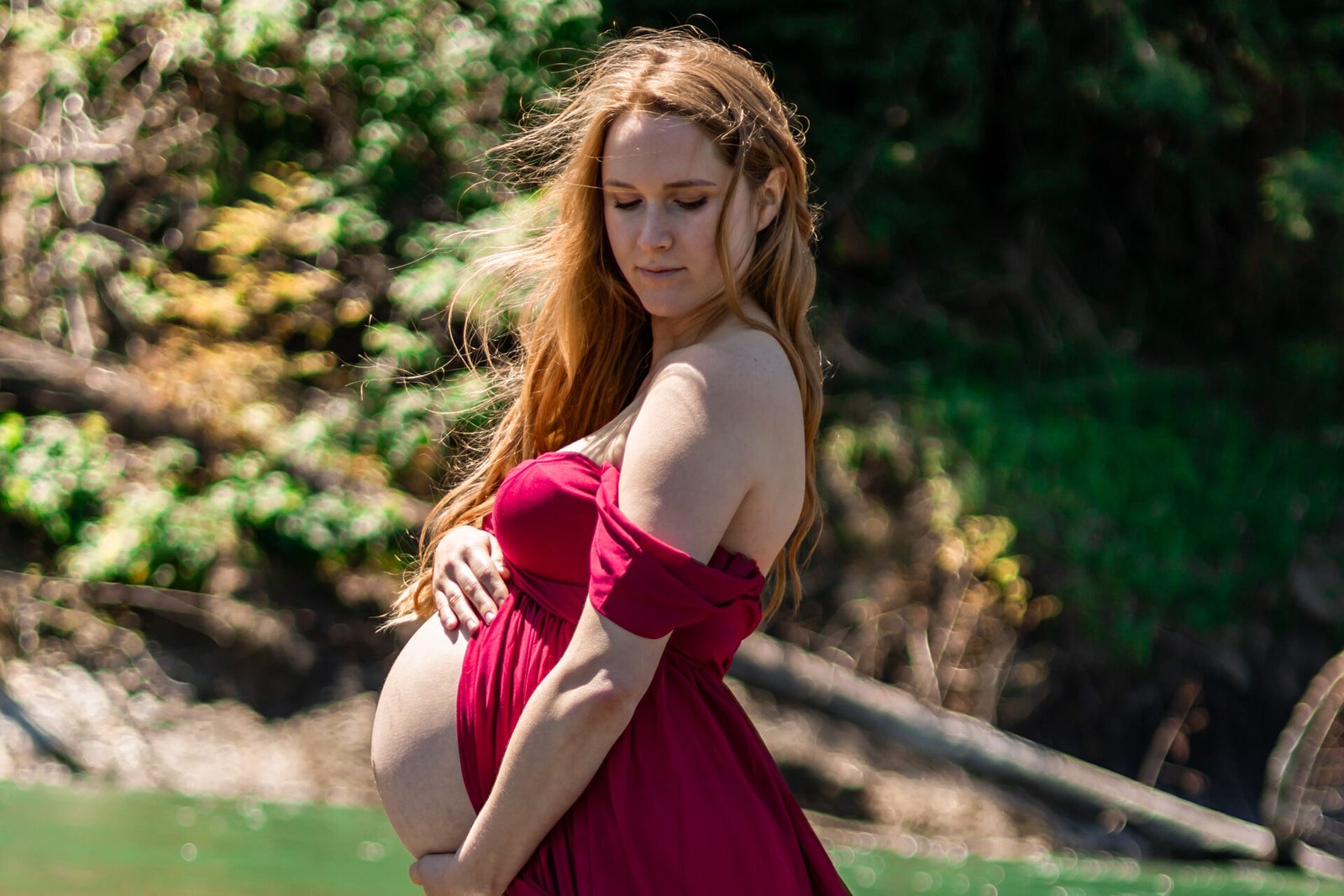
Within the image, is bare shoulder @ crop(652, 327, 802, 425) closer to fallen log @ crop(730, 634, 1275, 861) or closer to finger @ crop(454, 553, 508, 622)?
finger @ crop(454, 553, 508, 622)

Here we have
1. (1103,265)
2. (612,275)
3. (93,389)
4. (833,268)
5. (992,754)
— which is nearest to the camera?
(612,275)

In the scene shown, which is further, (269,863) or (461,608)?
(269,863)

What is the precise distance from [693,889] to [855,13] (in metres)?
5.52

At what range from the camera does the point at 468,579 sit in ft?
5.50

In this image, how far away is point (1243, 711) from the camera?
20.5 feet

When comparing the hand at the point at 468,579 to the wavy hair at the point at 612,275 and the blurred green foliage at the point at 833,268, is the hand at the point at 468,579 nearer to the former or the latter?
the wavy hair at the point at 612,275

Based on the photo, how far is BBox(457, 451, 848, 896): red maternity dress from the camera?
1392 mm

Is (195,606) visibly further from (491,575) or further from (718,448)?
(718,448)

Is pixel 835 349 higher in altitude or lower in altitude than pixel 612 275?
lower

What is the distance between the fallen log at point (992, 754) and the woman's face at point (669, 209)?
12.5ft

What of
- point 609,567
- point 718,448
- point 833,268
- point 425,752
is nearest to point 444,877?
point 425,752

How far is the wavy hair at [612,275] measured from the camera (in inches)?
60.6

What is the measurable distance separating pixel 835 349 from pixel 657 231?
4.86 meters

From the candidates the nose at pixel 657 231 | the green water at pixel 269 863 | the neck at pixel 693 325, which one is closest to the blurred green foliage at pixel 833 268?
the green water at pixel 269 863
